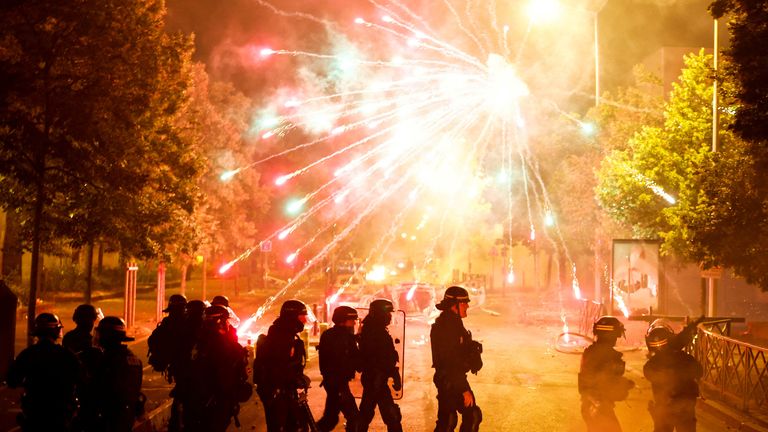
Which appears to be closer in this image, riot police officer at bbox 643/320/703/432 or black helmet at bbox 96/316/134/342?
black helmet at bbox 96/316/134/342

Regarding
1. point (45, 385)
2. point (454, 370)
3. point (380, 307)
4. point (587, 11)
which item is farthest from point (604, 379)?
point (587, 11)

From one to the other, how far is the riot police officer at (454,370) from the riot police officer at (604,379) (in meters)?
1.18

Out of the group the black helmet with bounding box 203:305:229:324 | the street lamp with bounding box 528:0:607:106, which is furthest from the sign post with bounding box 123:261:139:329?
the street lamp with bounding box 528:0:607:106

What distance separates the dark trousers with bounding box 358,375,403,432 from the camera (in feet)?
27.1

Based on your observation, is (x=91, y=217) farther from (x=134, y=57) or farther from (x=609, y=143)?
(x=609, y=143)

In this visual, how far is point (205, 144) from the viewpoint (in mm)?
33312

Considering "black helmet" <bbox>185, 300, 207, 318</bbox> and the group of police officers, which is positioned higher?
"black helmet" <bbox>185, 300, 207, 318</bbox>

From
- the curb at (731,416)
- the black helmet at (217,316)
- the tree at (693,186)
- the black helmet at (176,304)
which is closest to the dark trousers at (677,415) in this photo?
the curb at (731,416)

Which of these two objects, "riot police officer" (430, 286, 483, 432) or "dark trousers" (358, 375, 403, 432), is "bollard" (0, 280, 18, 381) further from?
"riot police officer" (430, 286, 483, 432)

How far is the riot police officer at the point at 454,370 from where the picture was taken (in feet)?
26.7

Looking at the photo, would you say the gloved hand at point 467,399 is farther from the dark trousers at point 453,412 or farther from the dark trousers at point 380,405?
the dark trousers at point 380,405

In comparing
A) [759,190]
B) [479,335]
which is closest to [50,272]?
[479,335]

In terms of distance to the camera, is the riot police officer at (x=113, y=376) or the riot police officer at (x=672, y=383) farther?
A: the riot police officer at (x=672, y=383)

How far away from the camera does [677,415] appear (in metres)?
7.36
